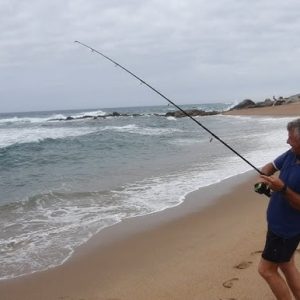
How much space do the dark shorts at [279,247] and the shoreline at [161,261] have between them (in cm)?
78

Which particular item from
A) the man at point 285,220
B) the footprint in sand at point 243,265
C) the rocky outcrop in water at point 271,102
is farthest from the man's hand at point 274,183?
the rocky outcrop in water at point 271,102

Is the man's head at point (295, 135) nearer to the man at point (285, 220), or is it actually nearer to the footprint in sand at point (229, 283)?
the man at point (285, 220)

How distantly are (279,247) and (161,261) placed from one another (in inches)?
77.8

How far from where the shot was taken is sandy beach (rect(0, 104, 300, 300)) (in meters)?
4.09

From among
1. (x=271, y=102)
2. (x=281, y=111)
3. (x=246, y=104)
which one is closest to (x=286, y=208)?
(x=281, y=111)

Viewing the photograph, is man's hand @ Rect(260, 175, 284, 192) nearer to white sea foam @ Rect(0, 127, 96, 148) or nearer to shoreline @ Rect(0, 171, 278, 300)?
shoreline @ Rect(0, 171, 278, 300)

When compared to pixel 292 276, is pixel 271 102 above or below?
above

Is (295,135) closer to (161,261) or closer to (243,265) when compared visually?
(243,265)

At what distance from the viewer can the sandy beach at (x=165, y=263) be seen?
161 inches

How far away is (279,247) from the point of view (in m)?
3.14

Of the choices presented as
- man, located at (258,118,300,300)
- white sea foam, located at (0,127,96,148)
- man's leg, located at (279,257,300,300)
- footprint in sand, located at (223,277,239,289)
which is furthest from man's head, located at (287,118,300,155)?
white sea foam, located at (0,127,96,148)

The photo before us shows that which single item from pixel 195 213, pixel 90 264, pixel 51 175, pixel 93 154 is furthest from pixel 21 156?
pixel 90 264

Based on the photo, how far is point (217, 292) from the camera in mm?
3912

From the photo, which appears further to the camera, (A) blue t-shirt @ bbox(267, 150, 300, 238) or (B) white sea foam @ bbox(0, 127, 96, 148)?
(B) white sea foam @ bbox(0, 127, 96, 148)
